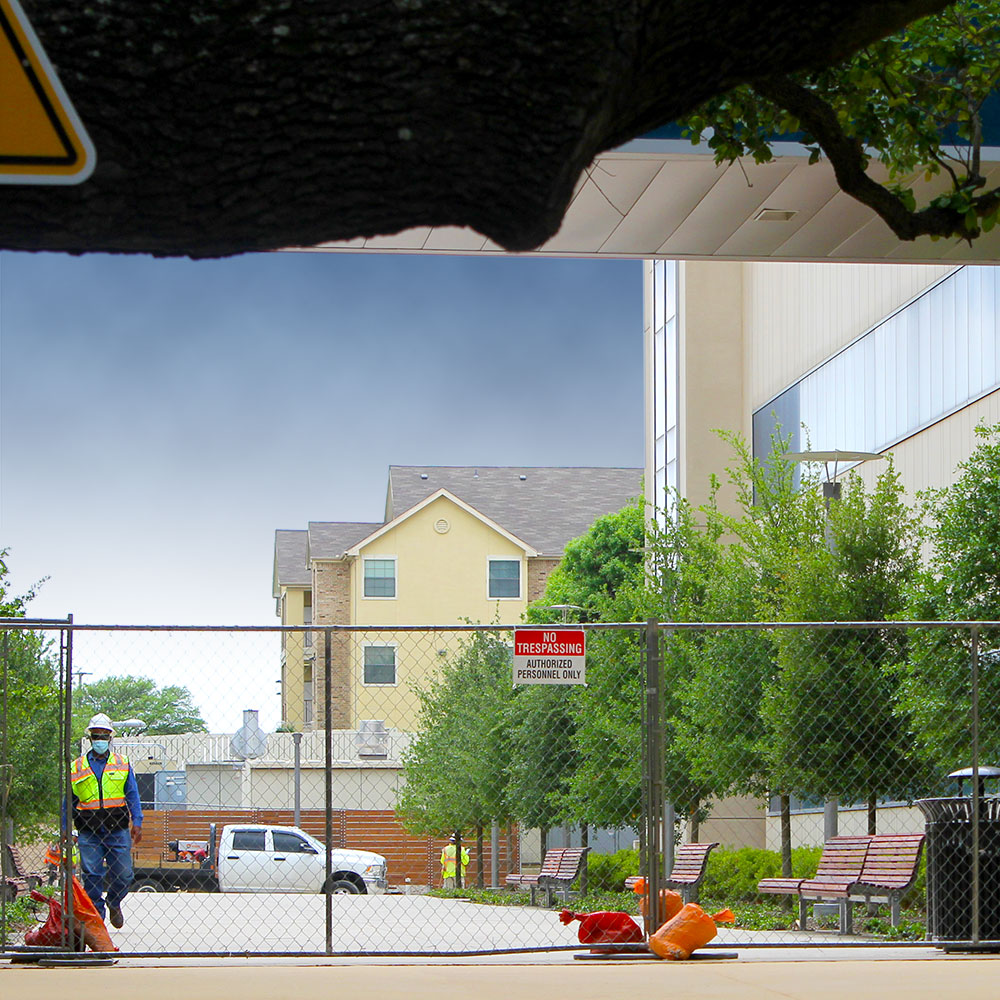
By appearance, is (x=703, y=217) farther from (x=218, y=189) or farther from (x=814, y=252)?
(x=218, y=189)

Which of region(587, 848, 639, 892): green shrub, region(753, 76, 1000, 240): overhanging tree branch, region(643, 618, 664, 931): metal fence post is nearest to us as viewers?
region(753, 76, 1000, 240): overhanging tree branch

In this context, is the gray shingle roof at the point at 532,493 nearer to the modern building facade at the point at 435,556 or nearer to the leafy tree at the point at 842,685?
the modern building facade at the point at 435,556

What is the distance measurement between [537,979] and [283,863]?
15420 mm

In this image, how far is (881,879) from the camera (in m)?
14.5

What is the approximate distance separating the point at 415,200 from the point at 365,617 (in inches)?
2404

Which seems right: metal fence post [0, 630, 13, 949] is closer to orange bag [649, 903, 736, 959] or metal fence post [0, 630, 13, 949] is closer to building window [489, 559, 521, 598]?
orange bag [649, 903, 736, 959]

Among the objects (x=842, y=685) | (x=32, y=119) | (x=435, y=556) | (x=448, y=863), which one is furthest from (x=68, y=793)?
(x=435, y=556)

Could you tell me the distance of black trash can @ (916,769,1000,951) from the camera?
11000mm

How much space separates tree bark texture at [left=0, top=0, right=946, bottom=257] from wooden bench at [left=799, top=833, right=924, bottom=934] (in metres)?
11.7

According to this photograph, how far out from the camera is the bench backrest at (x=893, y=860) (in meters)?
14.2

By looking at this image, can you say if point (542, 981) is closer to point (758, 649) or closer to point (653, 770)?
point (653, 770)

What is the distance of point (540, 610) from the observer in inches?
2051

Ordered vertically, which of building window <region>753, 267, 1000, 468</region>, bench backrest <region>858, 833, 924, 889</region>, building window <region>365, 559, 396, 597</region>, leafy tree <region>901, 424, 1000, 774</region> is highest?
building window <region>753, 267, 1000, 468</region>

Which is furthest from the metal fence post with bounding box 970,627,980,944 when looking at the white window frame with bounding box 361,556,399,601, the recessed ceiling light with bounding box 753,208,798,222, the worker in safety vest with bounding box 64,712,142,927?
the white window frame with bounding box 361,556,399,601
